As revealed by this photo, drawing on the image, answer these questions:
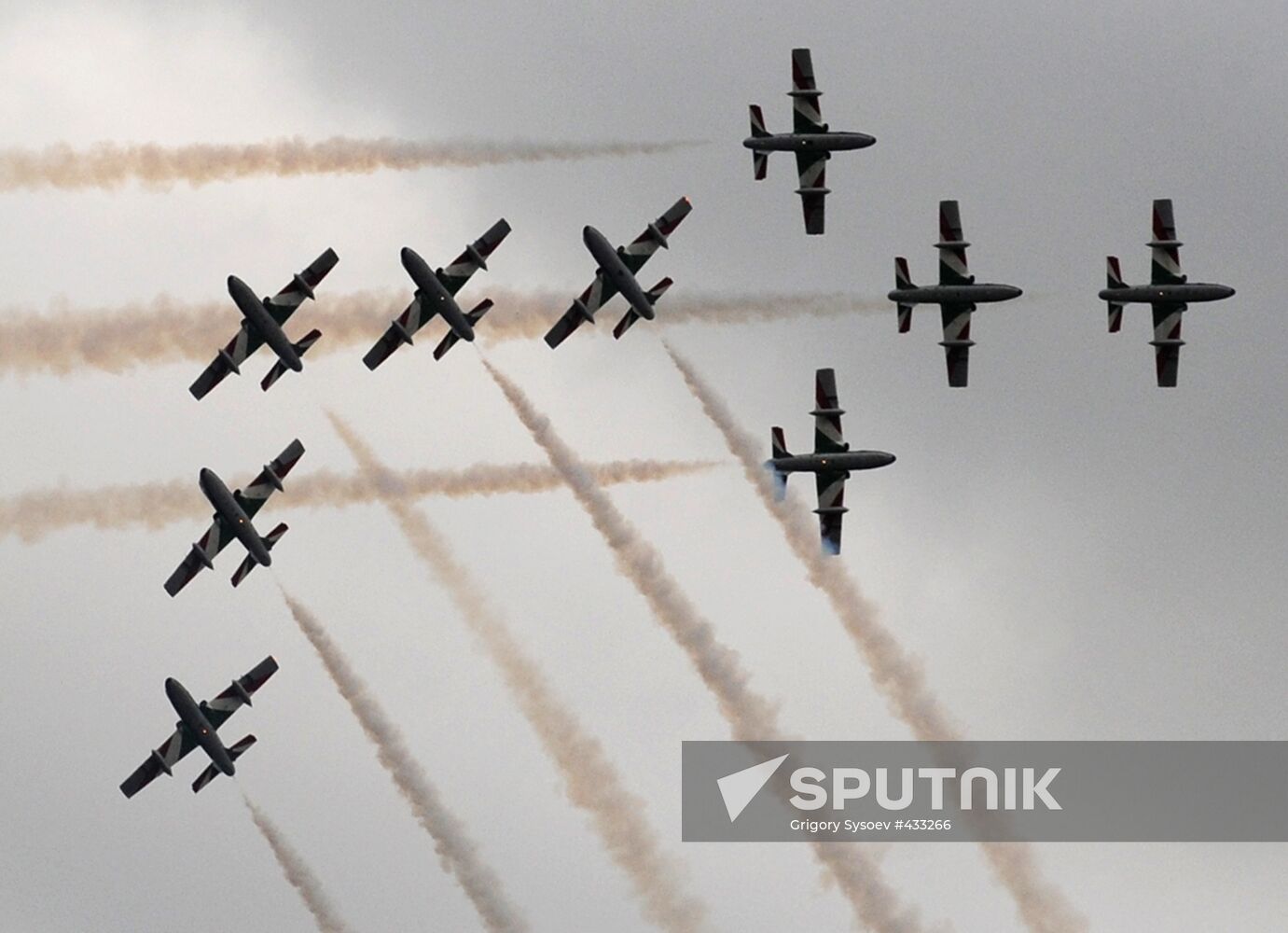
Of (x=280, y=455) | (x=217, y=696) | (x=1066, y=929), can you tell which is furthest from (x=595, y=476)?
(x=1066, y=929)

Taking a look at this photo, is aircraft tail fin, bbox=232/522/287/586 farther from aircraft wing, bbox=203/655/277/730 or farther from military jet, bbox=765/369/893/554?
military jet, bbox=765/369/893/554

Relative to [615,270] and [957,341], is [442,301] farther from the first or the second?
[957,341]

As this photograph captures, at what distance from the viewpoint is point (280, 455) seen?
85.8 metres

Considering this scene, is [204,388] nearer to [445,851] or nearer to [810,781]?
[445,851]

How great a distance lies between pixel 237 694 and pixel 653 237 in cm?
2405

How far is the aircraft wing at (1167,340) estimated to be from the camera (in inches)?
3538

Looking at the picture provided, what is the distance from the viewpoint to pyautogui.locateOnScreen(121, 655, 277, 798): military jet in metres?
87.6

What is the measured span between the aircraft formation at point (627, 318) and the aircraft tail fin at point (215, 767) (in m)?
0.05

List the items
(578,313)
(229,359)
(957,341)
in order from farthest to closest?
1. (957,341)
2. (578,313)
3. (229,359)

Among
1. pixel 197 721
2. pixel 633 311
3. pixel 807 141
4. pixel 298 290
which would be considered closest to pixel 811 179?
pixel 807 141

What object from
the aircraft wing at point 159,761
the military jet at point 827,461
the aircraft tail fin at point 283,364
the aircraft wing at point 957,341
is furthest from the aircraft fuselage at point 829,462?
the aircraft wing at point 159,761

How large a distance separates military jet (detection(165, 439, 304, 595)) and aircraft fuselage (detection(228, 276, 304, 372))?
5.67m

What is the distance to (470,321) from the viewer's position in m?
82.1

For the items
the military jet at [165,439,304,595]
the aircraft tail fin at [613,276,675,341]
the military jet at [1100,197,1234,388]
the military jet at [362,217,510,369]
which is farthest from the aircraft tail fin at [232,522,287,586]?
the military jet at [1100,197,1234,388]
